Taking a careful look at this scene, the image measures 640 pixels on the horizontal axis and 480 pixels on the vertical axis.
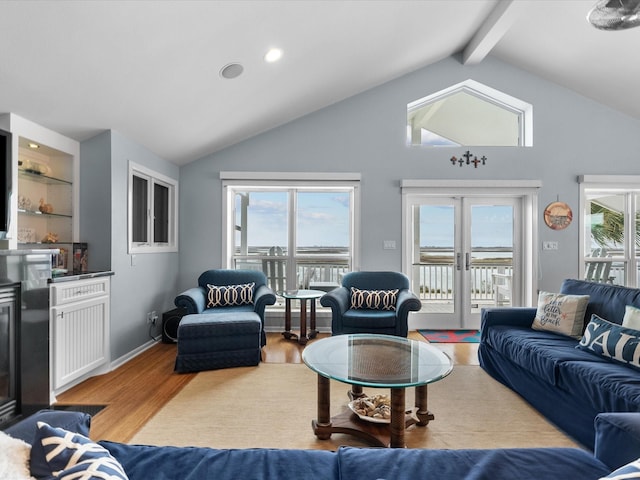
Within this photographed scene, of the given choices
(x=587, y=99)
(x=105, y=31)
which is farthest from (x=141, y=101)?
(x=587, y=99)

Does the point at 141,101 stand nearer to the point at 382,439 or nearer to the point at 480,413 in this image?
the point at 382,439

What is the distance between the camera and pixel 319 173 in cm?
462

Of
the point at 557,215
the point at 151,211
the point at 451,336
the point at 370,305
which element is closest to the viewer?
the point at 370,305

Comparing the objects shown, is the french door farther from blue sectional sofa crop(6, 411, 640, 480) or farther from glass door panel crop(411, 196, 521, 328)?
blue sectional sofa crop(6, 411, 640, 480)

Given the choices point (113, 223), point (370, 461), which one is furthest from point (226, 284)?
point (370, 461)

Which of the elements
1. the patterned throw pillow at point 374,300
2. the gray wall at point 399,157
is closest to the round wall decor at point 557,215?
the gray wall at point 399,157

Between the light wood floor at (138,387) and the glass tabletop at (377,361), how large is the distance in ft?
3.87

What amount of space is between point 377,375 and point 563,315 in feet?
6.06

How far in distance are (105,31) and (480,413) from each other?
11.5ft

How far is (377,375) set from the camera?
1.92m

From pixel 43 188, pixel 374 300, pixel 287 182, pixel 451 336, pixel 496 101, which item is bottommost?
pixel 451 336

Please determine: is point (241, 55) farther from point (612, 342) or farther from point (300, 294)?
point (612, 342)

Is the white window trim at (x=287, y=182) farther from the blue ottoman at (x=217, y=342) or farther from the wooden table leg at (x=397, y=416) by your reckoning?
the wooden table leg at (x=397, y=416)

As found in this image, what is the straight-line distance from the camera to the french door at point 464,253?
15.7 feet
